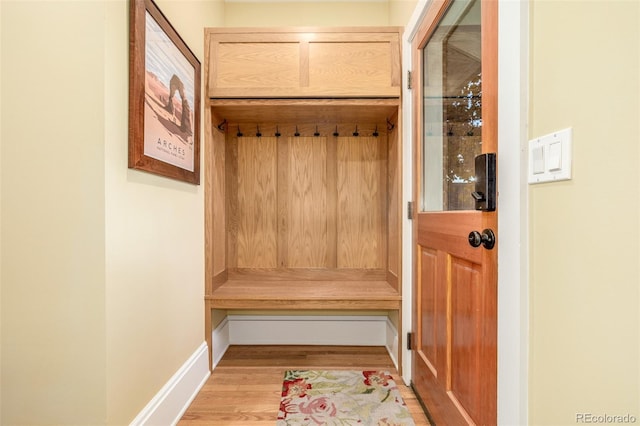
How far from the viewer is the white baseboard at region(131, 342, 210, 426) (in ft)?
4.47

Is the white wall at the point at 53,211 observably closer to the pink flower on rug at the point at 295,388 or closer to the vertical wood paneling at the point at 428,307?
the pink flower on rug at the point at 295,388

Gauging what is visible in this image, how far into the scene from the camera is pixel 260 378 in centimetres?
201

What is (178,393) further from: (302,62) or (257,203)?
(302,62)

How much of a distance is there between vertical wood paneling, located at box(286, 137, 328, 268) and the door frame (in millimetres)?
1640

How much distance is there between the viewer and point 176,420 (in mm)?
1578

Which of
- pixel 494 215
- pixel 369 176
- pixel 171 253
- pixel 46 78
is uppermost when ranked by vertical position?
pixel 46 78

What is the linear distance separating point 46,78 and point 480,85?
5.09 feet

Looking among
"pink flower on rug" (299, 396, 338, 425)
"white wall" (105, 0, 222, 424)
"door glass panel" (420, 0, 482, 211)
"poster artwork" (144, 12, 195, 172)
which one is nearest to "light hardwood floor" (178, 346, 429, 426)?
"pink flower on rug" (299, 396, 338, 425)

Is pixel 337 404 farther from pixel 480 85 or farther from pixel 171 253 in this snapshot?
pixel 480 85
